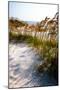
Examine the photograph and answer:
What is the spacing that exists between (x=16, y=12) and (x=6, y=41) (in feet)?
1.07

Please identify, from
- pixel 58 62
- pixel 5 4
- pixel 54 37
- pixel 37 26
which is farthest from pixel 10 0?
pixel 58 62

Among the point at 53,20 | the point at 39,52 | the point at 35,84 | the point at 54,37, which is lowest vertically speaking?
the point at 35,84

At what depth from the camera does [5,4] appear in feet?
7.13

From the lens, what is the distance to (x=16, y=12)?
220cm

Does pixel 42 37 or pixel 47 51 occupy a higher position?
pixel 42 37

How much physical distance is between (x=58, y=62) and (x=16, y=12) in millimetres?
727

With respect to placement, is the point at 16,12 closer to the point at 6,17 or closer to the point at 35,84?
the point at 6,17

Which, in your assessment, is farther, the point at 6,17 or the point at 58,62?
the point at 58,62

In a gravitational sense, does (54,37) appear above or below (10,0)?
below

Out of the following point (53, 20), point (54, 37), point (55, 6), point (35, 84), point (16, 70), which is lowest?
point (35, 84)

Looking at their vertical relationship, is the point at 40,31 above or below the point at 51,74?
above

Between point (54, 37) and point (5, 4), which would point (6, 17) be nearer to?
point (5, 4)

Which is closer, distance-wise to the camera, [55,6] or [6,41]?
[6,41]

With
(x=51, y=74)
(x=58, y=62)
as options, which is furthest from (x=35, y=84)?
(x=58, y=62)
